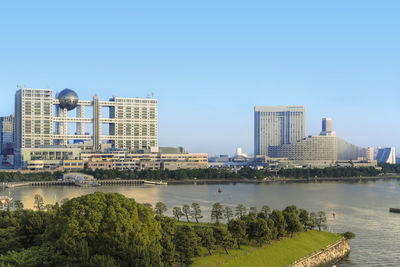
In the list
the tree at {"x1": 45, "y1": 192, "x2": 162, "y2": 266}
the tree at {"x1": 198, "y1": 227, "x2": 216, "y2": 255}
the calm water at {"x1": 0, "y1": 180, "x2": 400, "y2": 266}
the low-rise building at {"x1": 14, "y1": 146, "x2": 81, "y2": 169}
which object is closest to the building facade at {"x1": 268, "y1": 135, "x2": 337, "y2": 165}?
the low-rise building at {"x1": 14, "y1": 146, "x2": 81, "y2": 169}

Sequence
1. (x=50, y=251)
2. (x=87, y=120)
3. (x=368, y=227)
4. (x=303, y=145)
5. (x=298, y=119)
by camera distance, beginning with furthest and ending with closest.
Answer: (x=298, y=119)
(x=303, y=145)
(x=87, y=120)
(x=368, y=227)
(x=50, y=251)

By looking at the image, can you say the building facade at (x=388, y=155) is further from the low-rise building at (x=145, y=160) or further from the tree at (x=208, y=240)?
the tree at (x=208, y=240)

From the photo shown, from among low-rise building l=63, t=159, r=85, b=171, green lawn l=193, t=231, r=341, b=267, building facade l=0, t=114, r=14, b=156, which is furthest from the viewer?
Answer: building facade l=0, t=114, r=14, b=156

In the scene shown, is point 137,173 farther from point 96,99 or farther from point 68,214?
point 68,214

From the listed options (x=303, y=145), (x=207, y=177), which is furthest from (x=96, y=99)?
(x=303, y=145)

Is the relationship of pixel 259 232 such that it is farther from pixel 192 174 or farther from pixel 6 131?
pixel 6 131

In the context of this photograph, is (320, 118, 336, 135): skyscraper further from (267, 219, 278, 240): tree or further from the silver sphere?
(267, 219, 278, 240): tree

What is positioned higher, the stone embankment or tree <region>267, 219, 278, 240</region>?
tree <region>267, 219, 278, 240</region>
